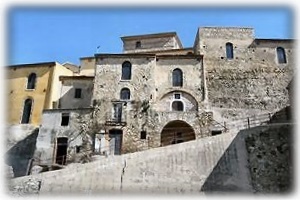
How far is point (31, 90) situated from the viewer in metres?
37.2

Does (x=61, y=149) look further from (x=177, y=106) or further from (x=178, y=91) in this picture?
(x=178, y=91)

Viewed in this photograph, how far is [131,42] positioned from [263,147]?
995 inches

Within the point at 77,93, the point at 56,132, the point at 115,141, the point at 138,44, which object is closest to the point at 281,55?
the point at 138,44

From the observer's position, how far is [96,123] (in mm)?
32781

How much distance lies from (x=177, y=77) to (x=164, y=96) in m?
2.14

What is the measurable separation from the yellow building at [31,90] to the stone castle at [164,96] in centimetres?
33

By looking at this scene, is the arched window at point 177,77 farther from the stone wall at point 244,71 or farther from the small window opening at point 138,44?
the small window opening at point 138,44

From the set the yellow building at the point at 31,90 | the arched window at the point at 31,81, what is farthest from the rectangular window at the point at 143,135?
the arched window at the point at 31,81

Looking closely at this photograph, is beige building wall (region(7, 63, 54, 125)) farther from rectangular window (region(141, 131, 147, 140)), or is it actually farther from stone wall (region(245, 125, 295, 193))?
stone wall (region(245, 125, 295, 193))

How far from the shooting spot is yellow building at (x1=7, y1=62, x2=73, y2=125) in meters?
36.2

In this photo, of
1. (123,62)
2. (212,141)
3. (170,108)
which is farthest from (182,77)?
(212,141)

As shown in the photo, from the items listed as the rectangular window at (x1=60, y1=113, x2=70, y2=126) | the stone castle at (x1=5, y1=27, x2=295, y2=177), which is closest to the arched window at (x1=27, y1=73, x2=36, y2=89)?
the stone castle at (x1=5, y1=27, x2=295, y2=177)

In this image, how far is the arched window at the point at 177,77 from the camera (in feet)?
116

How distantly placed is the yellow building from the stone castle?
0.33m
